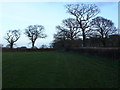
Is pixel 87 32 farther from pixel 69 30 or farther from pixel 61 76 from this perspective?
pixel 61 76

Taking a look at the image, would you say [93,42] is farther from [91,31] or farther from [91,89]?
[91,89]

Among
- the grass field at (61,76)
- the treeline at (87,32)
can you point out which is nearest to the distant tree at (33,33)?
the treeline at (87,32)

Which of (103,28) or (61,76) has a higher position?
(103,28)

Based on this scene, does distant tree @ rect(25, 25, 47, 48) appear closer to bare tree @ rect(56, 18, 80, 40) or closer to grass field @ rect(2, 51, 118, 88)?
bare tree @ rect(56, 18, 80, 40)

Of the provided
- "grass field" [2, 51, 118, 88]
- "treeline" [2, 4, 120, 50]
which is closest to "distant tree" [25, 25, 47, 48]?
"treeline" [2, 4, 120, 50]

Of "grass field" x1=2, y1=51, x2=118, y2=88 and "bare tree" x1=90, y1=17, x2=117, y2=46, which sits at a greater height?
"bare tree" x1=90, y1=17, x2=117, y2=46

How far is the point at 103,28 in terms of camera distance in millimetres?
43625

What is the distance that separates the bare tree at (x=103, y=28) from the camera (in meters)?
42.1

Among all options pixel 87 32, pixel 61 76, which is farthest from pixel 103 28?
pixel 61 76

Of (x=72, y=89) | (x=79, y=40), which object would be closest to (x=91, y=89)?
(x=72, y=89)

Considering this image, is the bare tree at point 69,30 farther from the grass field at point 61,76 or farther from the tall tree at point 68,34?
the grass field at point 61,76

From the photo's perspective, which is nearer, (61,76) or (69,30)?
(61,76)

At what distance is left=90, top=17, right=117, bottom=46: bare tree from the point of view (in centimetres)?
4209

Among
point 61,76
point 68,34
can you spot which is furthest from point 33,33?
point 61,76
